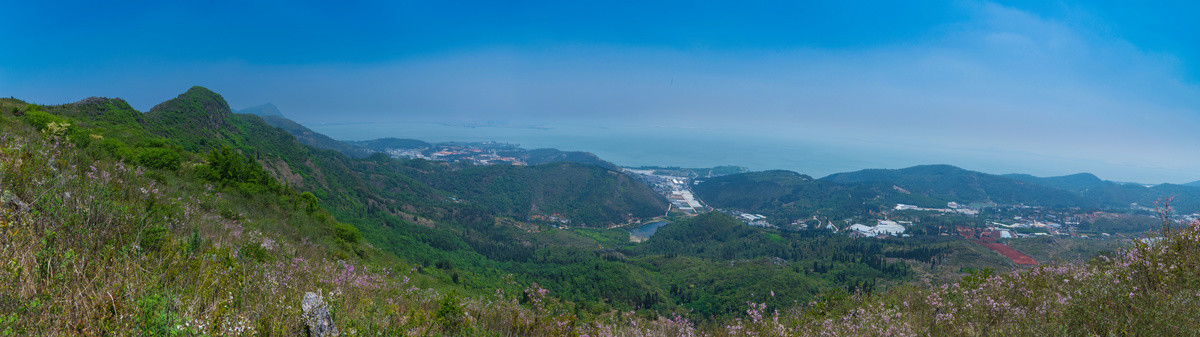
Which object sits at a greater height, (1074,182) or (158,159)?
(1074,182)

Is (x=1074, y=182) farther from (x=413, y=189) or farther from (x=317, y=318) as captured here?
(x=317, y=318)

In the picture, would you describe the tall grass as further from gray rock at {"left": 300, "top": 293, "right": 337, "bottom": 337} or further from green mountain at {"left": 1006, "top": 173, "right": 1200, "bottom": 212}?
green mountain at {"left": 1006, "top": 173, "right": 1200, "bottom": 212}

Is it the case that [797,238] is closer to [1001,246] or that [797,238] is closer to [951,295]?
[1001,246]

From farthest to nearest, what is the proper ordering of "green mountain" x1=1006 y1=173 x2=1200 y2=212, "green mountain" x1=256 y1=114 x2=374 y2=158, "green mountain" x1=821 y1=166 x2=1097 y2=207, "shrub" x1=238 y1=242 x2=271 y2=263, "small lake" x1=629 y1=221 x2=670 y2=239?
1. "green mountain" x1=256 y1=114 x2=374 y2=158
2. "green mountain" x1=821 y1=166 x2=1097 y2=207
3. "green mountain" x1=1006 y1=173 x2=1200 y2=212
4. "small lake" x1=629 y1=221 x2=670 y2=239
5. "shrub" x1=238 y1=242 x2=271 y2=263

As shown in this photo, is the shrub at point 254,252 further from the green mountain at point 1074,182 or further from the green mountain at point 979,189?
the green mountain at point 1074,182

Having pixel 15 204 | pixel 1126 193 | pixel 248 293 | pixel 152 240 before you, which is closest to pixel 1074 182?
pixel 1126 193

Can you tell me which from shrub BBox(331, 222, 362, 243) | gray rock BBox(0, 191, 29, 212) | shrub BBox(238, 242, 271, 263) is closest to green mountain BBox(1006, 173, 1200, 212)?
shrub BBox(331, 222, 362, 243)

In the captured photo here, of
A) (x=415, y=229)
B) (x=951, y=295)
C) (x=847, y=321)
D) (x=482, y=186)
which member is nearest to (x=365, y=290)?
(x=847, y=321)
